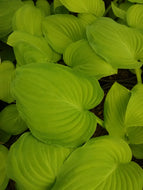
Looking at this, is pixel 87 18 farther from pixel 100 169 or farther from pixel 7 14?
pixel 100 169

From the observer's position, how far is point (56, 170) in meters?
0.63

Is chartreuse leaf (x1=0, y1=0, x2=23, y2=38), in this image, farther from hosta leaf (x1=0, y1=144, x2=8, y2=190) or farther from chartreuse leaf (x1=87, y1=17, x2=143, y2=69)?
hosta leaf (x1=0, y1=144, x2=8, y2=190)

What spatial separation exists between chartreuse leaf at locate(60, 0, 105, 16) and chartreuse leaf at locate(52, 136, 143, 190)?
499 millimetres

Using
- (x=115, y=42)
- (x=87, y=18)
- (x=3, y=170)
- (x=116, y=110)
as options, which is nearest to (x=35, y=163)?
(x=3, y=170)

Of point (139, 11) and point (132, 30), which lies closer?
point (132, 30)

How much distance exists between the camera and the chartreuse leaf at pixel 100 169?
1.95 feet

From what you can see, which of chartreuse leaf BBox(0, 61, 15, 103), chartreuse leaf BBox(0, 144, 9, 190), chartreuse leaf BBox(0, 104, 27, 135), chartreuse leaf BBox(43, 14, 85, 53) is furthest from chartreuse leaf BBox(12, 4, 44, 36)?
chartreuse leaf BBox(0, 144, 9, 190)

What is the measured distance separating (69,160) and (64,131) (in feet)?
0.24

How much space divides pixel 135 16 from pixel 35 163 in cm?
60

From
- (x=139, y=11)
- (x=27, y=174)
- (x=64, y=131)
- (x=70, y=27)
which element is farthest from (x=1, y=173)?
(x=139, y=11)

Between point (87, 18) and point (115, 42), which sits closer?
point (115, 42)

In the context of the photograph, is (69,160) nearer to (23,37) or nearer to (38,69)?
(38,69)

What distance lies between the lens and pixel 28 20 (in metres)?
0.89

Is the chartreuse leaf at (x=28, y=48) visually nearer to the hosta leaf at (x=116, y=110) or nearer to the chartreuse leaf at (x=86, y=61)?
the chartreuse leaf at (x=86, y=61)
